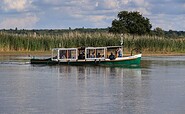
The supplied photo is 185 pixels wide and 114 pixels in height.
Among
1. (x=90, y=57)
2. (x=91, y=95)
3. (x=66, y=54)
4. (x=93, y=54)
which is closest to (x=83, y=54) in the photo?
(x=90, y=57)

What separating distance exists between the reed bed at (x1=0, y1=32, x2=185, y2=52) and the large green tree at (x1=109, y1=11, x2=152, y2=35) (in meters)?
16.4

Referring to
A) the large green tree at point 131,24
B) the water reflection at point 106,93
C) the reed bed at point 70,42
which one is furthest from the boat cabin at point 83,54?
the large green tree at point 131,24

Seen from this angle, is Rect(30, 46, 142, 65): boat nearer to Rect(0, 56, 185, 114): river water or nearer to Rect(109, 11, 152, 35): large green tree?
Rect(0, 56, 185, 114): river water

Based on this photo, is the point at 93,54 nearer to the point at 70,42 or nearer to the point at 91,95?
the point at 70,42

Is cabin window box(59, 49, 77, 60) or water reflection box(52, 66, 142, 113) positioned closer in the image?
water reflection box(52, 66, 142, 113)

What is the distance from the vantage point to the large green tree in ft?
322

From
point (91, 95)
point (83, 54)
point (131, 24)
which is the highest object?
point (131, 24)

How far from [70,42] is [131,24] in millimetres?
26795

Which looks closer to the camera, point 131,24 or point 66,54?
point 66,54

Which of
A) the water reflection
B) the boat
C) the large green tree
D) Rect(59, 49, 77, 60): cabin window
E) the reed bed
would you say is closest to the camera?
the water reflection

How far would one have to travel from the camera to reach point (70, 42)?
246ft

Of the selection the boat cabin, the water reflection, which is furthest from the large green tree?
the water reflection

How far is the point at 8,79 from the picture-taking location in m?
34.2

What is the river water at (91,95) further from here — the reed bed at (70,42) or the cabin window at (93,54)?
the reed bed at (70,42)
